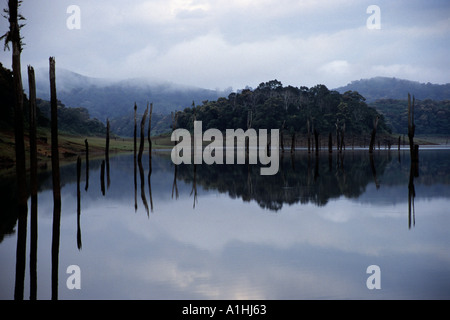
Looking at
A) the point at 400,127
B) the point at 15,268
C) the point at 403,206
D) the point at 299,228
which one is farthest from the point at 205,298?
the point at 400,127

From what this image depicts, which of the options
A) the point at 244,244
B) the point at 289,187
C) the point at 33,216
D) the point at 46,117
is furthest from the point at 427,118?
the point at 33,216

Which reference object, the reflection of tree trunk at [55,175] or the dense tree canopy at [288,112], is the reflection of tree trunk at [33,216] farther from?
the dense tree canopy at [288,112]

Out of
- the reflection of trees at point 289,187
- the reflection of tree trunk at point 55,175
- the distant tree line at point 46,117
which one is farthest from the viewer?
the distant tree line at point 46,117

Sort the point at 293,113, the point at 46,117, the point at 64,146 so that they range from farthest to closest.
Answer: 1. the point at 293,113
2. the point at 46,117
3. the point at 64,146

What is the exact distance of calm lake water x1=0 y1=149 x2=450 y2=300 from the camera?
839 centimetres

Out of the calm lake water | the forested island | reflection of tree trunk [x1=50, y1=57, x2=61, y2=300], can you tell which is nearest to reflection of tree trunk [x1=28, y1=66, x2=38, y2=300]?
the calm lake water

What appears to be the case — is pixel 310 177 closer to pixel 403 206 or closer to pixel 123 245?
pixel 403 206

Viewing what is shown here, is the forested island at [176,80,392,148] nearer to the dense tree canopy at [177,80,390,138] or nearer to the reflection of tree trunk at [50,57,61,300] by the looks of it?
the dense tree canopy at [177,80,390,138]

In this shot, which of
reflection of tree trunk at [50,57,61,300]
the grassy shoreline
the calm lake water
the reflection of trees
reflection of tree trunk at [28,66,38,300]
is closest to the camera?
the calm lake water

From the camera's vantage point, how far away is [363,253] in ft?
35.3

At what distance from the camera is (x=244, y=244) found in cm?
1191

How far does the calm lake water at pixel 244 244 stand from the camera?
27.5ft

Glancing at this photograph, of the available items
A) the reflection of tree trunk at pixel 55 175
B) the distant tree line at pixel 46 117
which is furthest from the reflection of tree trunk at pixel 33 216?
the distant tree line at pixel 46 117

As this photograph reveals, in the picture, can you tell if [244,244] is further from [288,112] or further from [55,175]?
[288,112]
